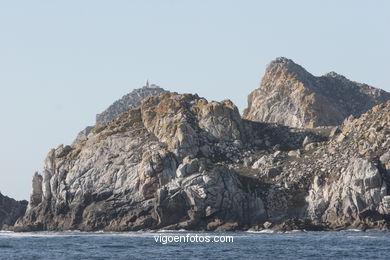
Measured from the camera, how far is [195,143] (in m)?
169

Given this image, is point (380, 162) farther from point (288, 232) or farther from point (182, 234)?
point (182, 234)

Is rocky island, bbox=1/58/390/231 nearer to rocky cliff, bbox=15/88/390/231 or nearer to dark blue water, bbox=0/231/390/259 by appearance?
rocky cliff, bbox=15/88/390/231

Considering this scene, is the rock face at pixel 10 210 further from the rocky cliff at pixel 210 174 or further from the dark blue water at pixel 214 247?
the dark blue water at pixel 214 247

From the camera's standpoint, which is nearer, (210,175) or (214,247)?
(214,247)

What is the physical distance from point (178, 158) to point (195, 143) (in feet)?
27.0

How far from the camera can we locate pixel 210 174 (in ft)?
495

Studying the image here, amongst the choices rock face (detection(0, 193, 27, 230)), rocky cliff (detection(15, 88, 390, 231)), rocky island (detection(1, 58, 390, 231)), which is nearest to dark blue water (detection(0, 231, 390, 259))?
rocky island (detection(1, 58, 390, 231))

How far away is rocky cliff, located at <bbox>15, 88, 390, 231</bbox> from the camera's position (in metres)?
147

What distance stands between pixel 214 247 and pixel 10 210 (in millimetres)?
93473

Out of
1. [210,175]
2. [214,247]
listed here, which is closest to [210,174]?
[210,175]

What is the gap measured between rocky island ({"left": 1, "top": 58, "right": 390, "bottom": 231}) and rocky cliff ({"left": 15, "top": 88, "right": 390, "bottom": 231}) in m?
0.22

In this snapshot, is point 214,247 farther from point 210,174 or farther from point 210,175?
point 210,174

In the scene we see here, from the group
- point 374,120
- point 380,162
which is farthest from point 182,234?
point 374,120

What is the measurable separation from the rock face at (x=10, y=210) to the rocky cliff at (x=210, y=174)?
13093 millimetres
